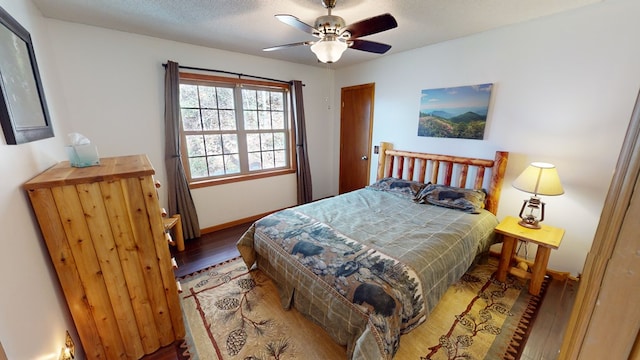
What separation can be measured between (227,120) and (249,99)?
0.45 meters

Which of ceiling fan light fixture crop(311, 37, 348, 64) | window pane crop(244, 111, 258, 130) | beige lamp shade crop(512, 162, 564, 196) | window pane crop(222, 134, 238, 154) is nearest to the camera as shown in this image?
ceiling fan light fixture crop(311, 37, 348, 64)

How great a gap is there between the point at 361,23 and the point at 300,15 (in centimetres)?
74

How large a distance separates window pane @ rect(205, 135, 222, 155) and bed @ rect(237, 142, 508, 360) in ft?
5.02

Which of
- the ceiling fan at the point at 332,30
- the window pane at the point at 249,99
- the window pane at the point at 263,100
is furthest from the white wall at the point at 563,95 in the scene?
the window pane at the point at 249,99

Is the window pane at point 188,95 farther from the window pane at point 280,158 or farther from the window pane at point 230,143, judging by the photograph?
the window pane at point 280,158

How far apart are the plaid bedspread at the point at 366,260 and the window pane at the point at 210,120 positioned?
1675 mm

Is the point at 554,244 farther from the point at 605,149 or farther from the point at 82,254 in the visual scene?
the point at 82,254

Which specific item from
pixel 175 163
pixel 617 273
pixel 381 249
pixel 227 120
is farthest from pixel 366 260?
pixel 227 120

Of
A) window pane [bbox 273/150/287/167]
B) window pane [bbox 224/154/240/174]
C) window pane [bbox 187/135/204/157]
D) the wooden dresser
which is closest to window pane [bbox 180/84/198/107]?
window pane [bbox 187/135/204/157]

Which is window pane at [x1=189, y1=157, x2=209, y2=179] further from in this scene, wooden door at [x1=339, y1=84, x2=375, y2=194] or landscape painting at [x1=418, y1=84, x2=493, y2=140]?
landscape painting at [x1=418, y1=84, x2=493, y2=140]

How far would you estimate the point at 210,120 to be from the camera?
3139mm

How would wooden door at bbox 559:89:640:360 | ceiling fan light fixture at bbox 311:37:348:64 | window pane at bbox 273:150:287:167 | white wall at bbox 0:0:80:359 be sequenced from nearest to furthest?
1. wooden door at bbox 559:89:640:360
2. white wall at bbox 0:0:80:359
3. ceiling fan light fixture at bbox 311:37:348:64
4. window pane at bbox 273:150:287:167

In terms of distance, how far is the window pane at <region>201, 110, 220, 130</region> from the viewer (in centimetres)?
309

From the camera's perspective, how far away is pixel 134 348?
1.53 meters
